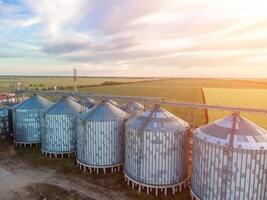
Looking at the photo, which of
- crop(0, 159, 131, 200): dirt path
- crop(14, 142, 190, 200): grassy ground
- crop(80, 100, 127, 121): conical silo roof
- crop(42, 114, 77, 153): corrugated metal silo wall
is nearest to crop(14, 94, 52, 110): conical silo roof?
crop(42, 114, 77, 153): corrugated metal silo wall

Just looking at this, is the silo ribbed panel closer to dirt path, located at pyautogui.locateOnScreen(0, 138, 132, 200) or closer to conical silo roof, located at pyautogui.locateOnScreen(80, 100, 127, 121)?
dirt path, located at pyautogui.locateOnScreen(0, 138, 132, 200)

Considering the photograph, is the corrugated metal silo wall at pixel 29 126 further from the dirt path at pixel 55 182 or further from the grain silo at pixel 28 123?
the dirt path at pixel 55 182

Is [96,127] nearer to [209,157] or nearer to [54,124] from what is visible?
[54,124]

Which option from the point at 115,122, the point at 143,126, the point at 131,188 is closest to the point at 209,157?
the point at 143,126

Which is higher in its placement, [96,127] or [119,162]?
[96,127]

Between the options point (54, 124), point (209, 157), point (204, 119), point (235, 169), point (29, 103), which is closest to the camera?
point (235, 169)

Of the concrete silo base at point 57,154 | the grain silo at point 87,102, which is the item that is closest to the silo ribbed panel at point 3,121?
the grain silo at point 87,102

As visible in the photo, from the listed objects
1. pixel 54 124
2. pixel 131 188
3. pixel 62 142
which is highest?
pixel 54 124

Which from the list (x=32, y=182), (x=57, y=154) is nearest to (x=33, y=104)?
(x=57, y=154)
